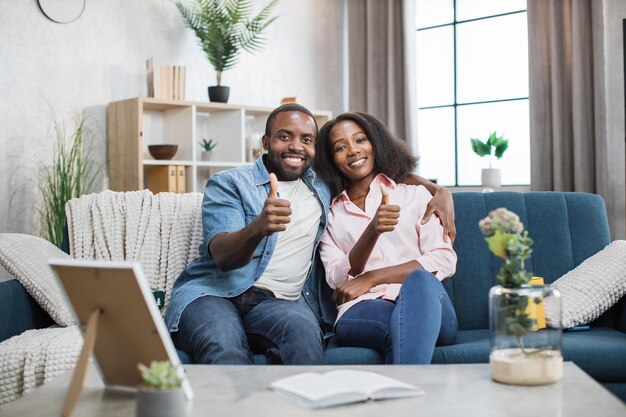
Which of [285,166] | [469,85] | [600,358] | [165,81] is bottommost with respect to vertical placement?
[600,358]

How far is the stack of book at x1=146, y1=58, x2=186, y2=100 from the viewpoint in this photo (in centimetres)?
458

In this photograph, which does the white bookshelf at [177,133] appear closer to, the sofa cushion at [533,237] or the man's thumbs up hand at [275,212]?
the sofa cushion at [533,237]

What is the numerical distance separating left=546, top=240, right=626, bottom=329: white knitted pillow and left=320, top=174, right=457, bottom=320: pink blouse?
15.0 inches

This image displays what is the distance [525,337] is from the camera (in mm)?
1575

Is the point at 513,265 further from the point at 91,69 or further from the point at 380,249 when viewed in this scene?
the point at 91,69

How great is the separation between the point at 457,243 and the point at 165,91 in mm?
2421

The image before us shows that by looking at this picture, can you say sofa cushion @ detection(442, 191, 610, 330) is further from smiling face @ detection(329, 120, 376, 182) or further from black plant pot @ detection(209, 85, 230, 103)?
black plant pot @ detection(209, 85, 230, 103)

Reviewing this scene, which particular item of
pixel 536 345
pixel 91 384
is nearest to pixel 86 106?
pixel 91 384

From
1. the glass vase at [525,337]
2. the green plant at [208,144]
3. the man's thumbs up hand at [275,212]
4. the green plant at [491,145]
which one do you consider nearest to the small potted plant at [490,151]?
the green plant at [491,145]

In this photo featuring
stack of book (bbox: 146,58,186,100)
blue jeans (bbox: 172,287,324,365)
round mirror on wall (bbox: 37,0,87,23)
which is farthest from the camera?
stack of book (bbox: 146,58,186,100)

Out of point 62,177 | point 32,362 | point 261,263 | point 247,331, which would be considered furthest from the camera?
point 62,177

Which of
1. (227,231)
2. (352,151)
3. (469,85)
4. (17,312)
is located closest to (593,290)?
(352,151)

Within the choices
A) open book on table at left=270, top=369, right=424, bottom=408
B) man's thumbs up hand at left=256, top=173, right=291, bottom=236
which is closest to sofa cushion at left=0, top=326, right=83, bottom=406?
man's thumbs up hand at left=256, top=173, right=291, bottom=236

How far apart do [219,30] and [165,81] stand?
0.47 meters
